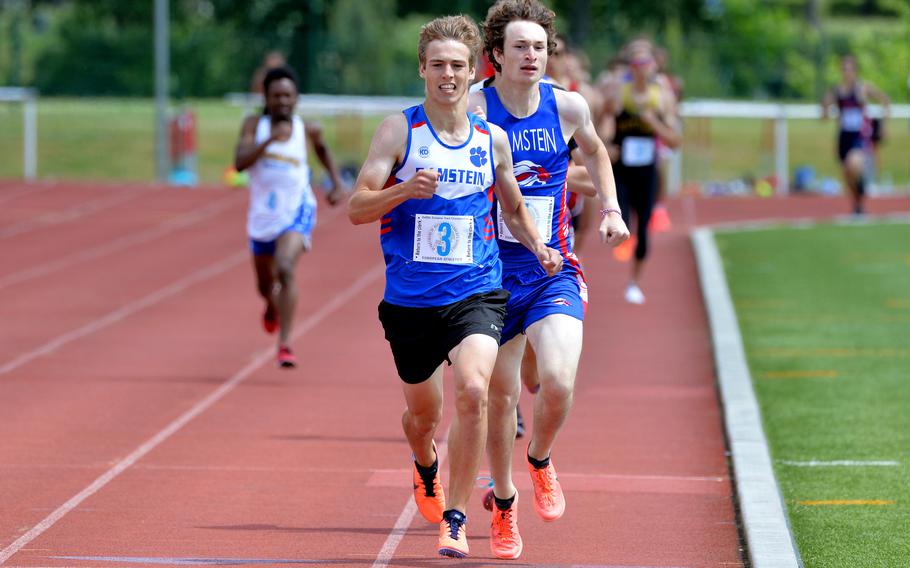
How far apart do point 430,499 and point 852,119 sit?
60.1 feet

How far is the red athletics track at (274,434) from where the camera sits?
672 cm

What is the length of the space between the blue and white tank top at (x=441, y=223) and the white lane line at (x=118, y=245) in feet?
37.2

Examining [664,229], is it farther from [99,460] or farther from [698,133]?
[99,460]

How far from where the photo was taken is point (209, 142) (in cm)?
3953

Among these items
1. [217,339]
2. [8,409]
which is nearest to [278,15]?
[217,339]

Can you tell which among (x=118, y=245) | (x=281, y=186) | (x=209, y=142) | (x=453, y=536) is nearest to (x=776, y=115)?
(x=209, y=142)

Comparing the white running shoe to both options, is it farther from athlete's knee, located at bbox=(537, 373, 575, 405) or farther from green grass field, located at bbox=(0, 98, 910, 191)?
green grass field, located at bbox=(0, 98, 910, 191)

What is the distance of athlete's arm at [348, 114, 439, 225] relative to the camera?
5.89 metres

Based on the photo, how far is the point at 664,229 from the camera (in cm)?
2277

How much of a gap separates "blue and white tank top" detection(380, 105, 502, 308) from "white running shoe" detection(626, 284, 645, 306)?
9377mm

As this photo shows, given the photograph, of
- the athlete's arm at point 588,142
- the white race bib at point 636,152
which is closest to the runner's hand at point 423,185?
the athlete's arm at point 588,142

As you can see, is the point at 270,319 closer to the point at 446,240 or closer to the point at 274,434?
the point at 274,434

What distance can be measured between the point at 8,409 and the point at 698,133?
24438mm

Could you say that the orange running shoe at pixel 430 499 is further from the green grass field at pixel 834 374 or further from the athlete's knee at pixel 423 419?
the green grass field at pixel 834 374
